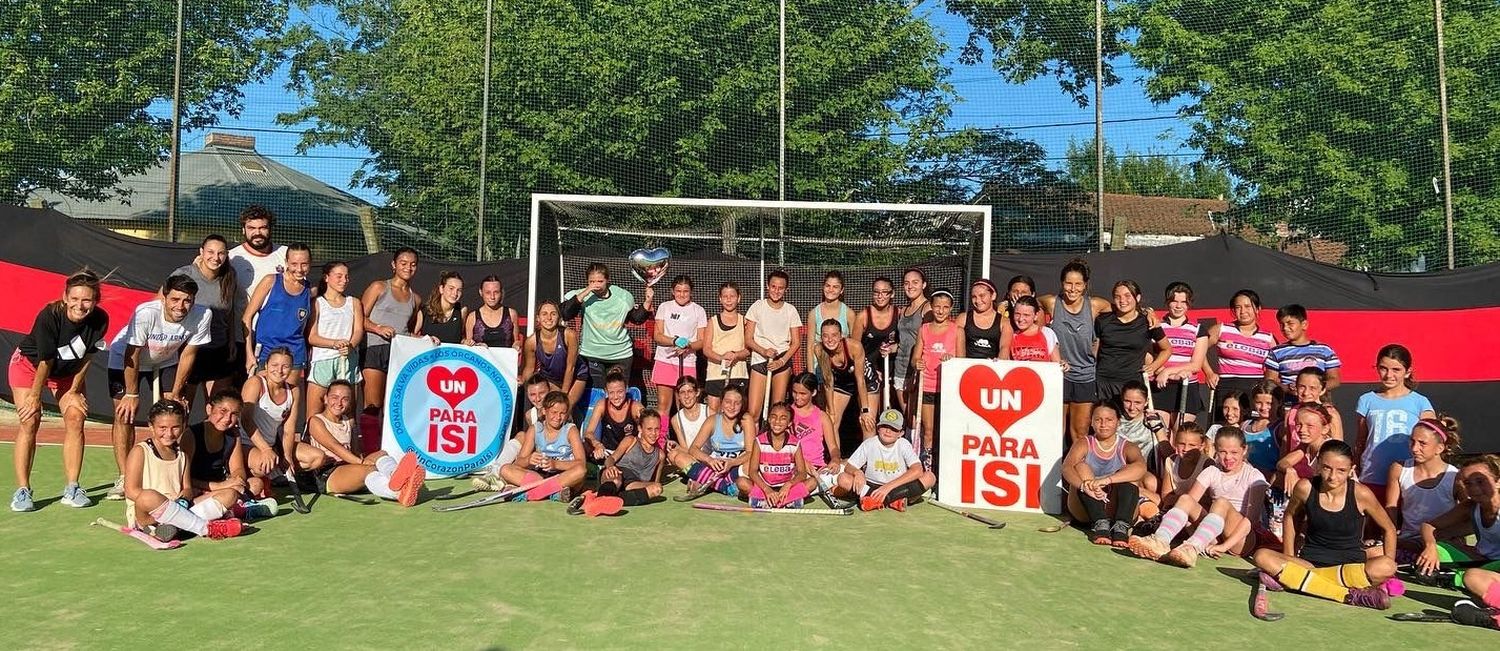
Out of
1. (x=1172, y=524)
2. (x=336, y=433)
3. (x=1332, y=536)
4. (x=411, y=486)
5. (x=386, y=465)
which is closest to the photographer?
(x=1332, y=536)

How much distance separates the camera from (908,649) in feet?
13.4

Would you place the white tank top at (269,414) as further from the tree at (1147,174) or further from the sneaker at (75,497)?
the tree at (1147,174)

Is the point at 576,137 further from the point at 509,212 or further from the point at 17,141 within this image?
the point at 17,141

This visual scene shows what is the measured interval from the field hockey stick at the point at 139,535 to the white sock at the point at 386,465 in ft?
5.15

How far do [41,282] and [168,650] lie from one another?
23.4ft

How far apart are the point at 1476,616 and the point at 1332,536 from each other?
767mm

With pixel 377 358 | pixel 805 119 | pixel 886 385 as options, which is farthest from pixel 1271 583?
pixel 805 119

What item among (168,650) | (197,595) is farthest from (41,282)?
(168,650)

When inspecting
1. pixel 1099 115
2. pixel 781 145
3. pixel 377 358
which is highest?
pixel 1099 115

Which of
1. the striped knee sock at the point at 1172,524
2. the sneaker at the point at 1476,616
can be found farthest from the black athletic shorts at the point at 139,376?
the sneaker at the point at 1476,616

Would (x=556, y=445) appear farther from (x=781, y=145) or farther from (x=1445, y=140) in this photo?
(x=1445, y=140)

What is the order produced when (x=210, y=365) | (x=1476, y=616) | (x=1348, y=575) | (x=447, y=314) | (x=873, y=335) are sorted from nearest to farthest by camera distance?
(x=1476, y=616), (x=1348, y=575), (x=210, y=365), (x=447, y=314), (x=873, y=335)

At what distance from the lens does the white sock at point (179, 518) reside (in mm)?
5586

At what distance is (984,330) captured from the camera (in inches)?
307
